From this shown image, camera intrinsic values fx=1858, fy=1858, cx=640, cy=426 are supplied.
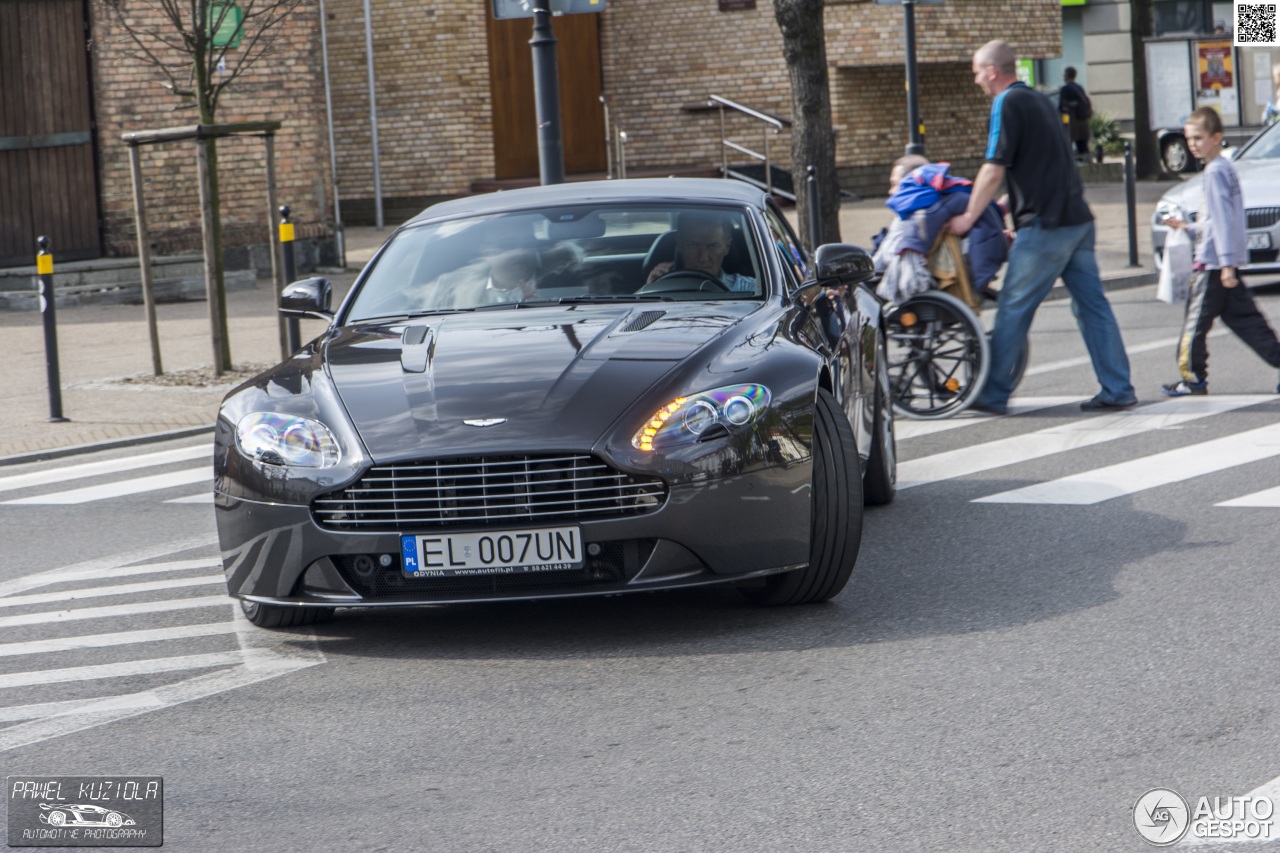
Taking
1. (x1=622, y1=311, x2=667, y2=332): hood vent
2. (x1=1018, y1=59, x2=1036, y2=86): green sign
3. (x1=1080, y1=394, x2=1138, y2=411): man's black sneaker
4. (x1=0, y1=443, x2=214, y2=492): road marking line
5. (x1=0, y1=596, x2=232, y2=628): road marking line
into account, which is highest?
(x1=1018, y1=59, x2=1036, y2=86): green sign

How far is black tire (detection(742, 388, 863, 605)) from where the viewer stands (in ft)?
19.6

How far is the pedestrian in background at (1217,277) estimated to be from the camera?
10711 millimetres

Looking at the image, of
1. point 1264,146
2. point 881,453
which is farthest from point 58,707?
point 1264,146

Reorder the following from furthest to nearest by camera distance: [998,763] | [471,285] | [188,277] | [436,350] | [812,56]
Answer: [188,277] < [812,56] < [471,285] < [436,350] < [998,763]

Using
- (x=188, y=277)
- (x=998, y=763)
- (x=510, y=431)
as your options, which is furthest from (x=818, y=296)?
(x=188, y=277)

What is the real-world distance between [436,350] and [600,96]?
950 inches

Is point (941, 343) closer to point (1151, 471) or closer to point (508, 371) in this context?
point (1151, 471)

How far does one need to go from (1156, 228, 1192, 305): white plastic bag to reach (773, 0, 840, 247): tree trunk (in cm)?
610

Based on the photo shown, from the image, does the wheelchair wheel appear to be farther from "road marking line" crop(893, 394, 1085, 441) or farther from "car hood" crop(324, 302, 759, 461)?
"car hood" crop(324, 302, 759, 461)

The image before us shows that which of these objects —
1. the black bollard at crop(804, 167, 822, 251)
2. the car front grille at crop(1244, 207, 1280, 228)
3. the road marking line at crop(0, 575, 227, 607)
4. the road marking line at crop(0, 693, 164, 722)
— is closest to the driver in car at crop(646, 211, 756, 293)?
the road marking line at crop(0, 575, 227, 607)

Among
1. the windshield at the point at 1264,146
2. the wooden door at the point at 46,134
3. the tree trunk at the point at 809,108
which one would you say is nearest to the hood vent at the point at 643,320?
the tree trunk at the point at 809,108

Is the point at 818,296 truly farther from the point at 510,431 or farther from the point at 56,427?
the point at 56,427

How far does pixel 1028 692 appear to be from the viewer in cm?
501

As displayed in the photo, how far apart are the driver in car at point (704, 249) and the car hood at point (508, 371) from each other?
0.24m
